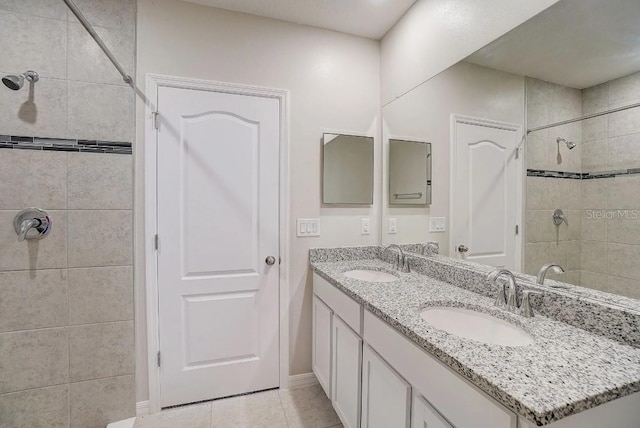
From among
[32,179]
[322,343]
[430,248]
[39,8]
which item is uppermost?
[39,8]

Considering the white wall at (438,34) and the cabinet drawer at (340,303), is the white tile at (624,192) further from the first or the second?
the cabinet drawer at (340,303)

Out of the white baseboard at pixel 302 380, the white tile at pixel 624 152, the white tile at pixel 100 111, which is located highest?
the white tile at pixel 100 111

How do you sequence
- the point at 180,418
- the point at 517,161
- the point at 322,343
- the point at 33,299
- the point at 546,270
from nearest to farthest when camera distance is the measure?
the point at 546,270 < the point at 517,161 < the point at 33,299 < the point at 180,418 < the point at 322,343

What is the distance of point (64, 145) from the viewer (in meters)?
1.49

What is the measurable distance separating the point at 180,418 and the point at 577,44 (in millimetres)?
2693

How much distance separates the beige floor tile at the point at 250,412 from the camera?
1626mm

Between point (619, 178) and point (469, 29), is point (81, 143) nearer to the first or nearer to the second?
point (469, 29)

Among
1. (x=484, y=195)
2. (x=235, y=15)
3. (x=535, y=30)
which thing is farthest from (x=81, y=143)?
(x=535, y=30)

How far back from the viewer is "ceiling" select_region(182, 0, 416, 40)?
1743 millimetres

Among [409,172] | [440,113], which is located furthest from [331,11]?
[409,172]

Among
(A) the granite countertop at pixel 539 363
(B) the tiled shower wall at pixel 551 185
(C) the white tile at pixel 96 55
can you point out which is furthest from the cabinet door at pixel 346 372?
(C) the white tile at pixel 96 55

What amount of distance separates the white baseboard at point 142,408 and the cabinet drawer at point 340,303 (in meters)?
1.25

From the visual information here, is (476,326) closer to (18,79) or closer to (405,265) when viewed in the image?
(405,265)

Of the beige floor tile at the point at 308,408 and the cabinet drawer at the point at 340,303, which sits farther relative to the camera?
the beige floor tile at the point at 308,408
